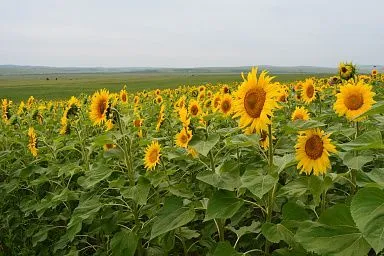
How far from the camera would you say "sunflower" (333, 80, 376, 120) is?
3244mm

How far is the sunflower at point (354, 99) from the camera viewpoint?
3.24 m

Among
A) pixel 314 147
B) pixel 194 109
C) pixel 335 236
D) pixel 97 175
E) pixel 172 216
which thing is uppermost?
pixel 314 147

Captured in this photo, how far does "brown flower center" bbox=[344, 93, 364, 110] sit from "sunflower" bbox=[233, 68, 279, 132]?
3.48 feet

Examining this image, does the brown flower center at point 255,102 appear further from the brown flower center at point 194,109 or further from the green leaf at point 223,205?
the brown flower center at point 194,109

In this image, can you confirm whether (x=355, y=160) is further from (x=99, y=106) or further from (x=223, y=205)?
(x=99, y=106)

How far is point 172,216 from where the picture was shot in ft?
9.05

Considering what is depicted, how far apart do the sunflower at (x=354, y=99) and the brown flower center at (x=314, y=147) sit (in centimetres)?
92

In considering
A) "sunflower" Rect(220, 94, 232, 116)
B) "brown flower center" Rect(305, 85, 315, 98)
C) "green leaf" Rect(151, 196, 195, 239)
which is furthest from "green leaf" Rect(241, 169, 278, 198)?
"brown flower center" Rect(305, 85, 315, 98)

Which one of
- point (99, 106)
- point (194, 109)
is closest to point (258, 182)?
point (99, 106)

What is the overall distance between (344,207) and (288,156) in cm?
78

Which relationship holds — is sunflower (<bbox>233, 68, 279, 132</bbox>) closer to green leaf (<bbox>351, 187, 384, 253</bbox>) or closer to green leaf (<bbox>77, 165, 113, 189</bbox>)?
green leaf (<bbox>351, 187, 384, 253</bbox>)

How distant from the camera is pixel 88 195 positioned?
3666 millimetres

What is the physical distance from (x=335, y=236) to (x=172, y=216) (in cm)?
122

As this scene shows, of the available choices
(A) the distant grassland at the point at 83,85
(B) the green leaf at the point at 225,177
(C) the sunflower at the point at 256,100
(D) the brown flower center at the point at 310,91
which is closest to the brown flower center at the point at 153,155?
(B) the green leaf at the point at 225,177
